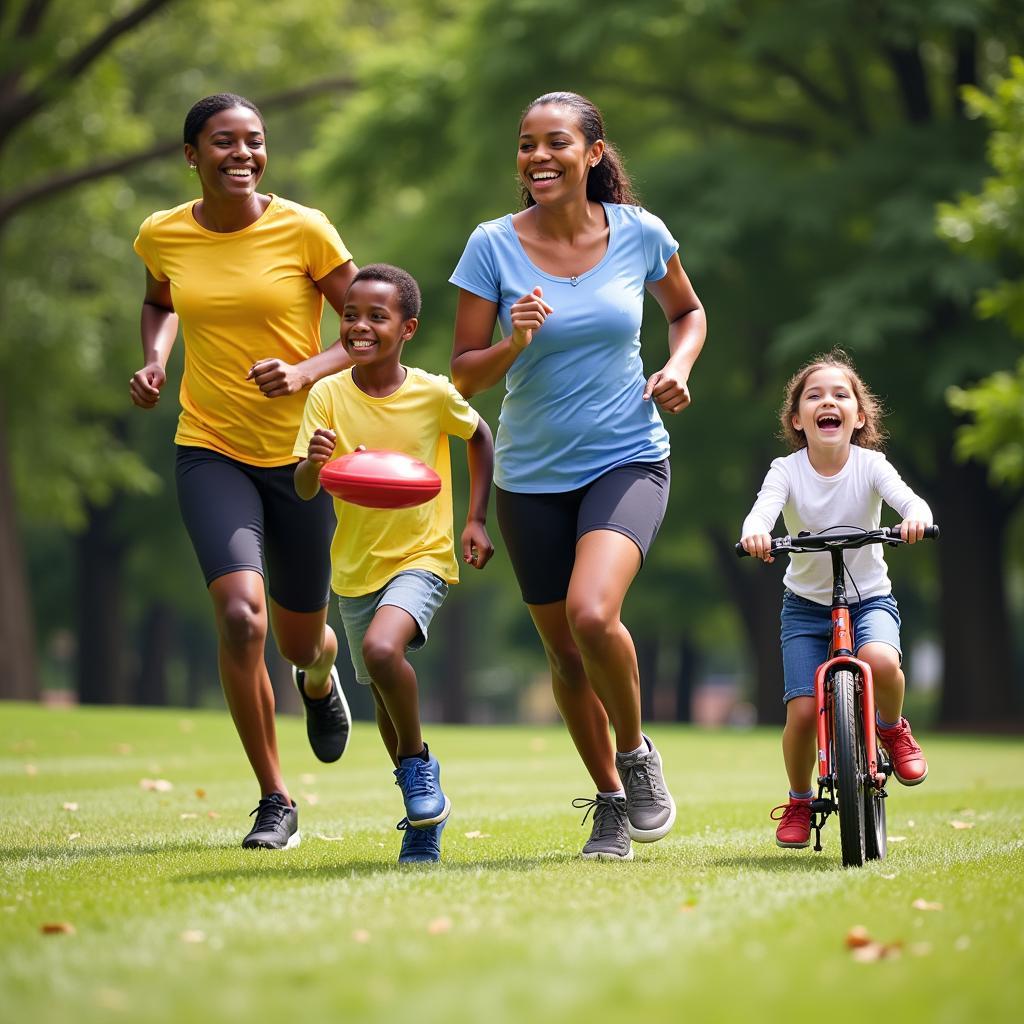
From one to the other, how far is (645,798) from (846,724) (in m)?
0.78

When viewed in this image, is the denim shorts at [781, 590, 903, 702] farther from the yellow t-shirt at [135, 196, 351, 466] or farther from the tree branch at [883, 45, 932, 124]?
the tree branch at [883, 45, 932, 124]

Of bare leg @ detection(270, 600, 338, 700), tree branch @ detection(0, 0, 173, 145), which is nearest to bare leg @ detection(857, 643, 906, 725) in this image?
bare leg @ detection(270, 600, 338, 700)

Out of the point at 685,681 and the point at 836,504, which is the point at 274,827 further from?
the point at 685,681

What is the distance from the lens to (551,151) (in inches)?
248

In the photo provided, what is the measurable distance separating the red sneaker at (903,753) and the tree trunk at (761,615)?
1998 centimetres

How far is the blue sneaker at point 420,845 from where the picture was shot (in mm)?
6301

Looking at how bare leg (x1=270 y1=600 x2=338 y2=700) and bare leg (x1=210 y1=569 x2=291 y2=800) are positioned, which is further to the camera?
bare leg (x1=270 y1=600 x2=338 y2=700)

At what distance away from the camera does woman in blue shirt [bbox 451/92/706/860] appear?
246 inches

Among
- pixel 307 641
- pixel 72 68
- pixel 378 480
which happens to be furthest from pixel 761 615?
pixel 378 480

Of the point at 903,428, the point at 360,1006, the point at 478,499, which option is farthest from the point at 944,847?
the point at 903,428

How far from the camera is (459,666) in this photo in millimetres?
41531

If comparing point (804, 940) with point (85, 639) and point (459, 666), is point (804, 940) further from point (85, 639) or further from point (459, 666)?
point (459, 666)

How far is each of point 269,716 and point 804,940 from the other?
319 centimetres

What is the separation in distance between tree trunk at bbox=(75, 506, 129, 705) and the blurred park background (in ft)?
0.19
